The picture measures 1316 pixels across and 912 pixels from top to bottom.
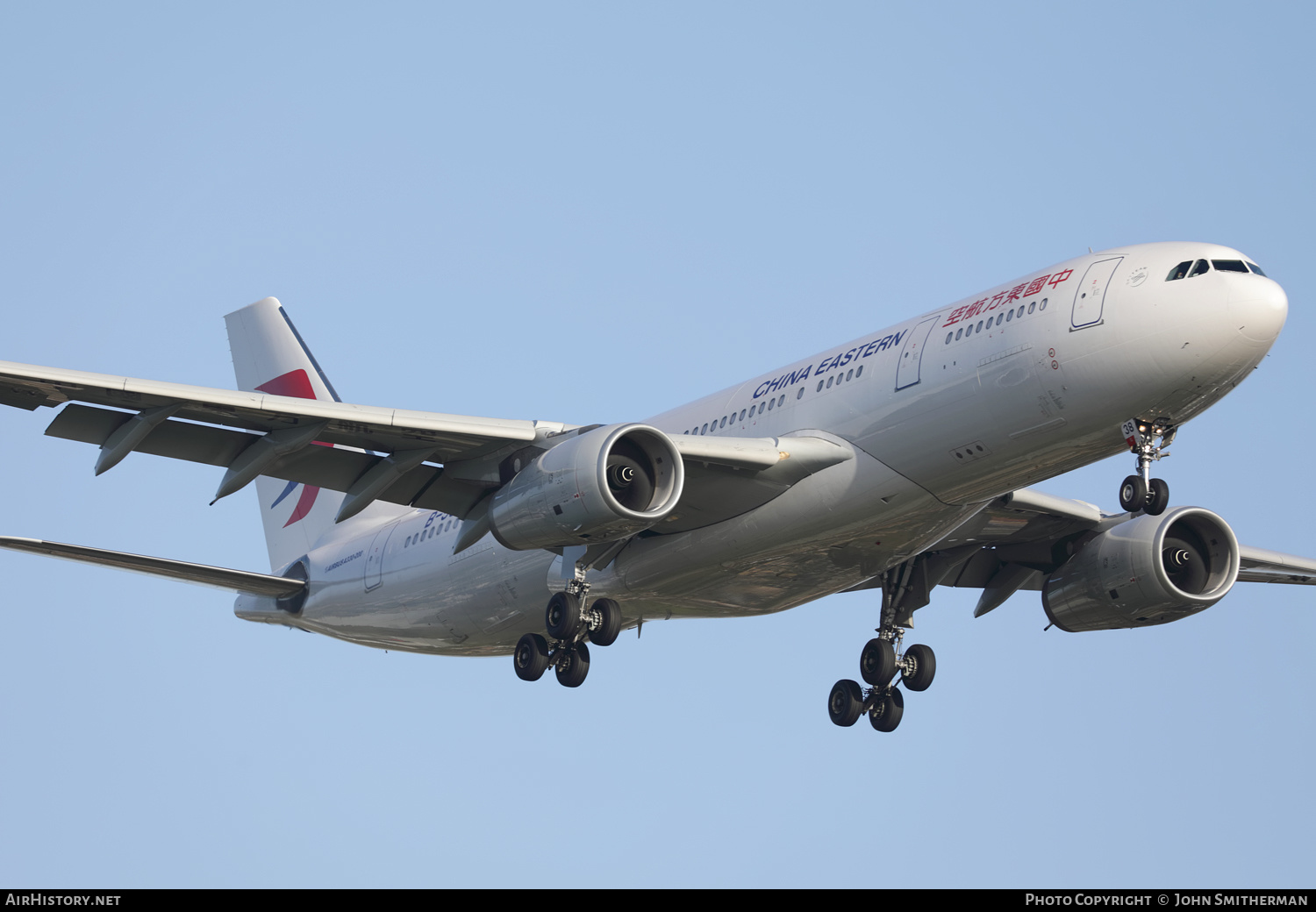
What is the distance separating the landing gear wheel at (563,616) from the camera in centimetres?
2888

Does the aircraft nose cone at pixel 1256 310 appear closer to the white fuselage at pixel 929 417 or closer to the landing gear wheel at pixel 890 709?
the white fuselage at pixel 929 417

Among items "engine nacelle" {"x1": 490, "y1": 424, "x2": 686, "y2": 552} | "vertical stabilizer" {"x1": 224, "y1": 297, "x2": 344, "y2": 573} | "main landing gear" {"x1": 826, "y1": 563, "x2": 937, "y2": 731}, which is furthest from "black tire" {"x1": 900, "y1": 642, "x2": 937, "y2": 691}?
"vertical stabilizer" {"x1": 224, "y1": 297, "x2": 344, "y2": 573}

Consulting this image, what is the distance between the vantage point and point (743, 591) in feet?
97.8

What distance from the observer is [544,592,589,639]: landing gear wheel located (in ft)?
94.7

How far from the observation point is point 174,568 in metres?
31.5

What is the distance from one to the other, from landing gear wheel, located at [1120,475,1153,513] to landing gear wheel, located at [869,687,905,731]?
9222mm

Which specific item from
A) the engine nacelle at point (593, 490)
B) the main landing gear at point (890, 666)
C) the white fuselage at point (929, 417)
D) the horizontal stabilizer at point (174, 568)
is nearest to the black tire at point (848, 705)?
the main landing gear at point (890, 666)

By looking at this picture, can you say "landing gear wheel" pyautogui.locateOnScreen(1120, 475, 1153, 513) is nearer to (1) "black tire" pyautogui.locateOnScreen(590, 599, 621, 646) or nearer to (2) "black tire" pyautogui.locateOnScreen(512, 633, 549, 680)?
(1) "black tire" pyautogui.locateOnScreen(590, 599, 621, 646)

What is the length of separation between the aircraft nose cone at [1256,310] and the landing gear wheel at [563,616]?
1189cm

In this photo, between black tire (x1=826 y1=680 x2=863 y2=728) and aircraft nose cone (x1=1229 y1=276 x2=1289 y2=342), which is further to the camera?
black tire (x1=826 y1=680 x2=863 y2=728)

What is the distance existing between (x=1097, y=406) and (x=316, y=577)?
18475mm

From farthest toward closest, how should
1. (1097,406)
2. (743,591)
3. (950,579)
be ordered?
(950,579) < (743,591) < (1097,406)
